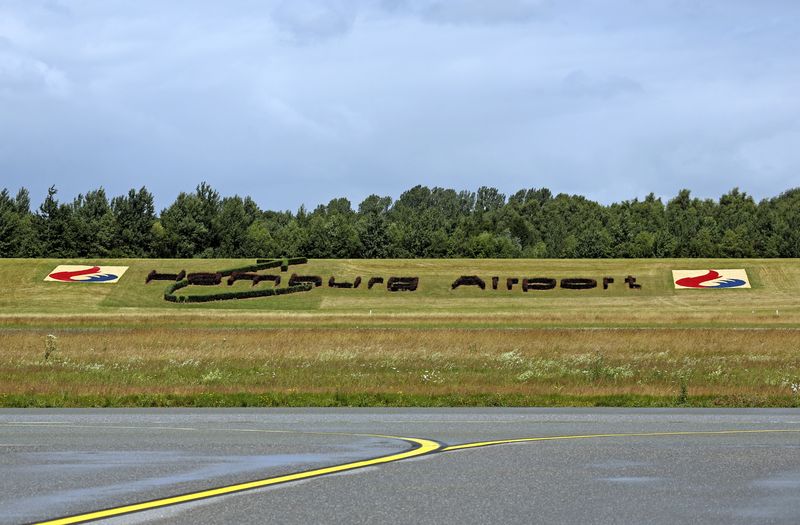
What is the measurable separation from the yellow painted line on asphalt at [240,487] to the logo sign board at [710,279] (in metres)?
92.5

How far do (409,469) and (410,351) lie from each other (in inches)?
1211

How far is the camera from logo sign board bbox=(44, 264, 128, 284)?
357ft

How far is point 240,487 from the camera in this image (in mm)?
12273

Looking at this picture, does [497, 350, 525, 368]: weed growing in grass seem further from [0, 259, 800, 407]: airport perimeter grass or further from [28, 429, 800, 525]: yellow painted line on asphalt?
[28, 429, 800, 525]: yellow painted line on asphalt

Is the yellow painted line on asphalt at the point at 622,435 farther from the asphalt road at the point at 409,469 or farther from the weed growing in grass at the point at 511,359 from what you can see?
the weed growing in grass at the point at 511,359

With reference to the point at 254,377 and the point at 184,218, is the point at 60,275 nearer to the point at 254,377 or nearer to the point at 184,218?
the point at 184,218

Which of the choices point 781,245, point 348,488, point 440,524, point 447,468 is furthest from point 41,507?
point 781,245

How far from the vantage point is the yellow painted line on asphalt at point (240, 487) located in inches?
414

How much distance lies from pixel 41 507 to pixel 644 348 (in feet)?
126

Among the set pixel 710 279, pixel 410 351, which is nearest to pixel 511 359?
pixel 410 351

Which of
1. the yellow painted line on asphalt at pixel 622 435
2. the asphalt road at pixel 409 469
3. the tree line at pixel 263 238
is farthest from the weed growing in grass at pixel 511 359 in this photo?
the tree line at pixel 263 238

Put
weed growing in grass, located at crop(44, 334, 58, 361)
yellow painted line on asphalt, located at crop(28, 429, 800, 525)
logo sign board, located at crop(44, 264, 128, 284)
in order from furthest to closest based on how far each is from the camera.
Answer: logo sign board, located at crop(44, 264, 128, 284) < weed growing in grass, located at crop(44, 334, 58, 361) < yellow painted line on asphalt, located at crop(28, 429, 800, 525)

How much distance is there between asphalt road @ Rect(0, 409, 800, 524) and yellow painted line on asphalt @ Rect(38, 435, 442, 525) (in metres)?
0.08

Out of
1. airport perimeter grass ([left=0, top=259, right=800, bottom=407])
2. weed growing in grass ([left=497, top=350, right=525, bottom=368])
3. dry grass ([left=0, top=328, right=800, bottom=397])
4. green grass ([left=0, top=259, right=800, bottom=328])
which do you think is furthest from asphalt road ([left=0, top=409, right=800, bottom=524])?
green grass ([left=0, top=259, right=800, bottom=328])
